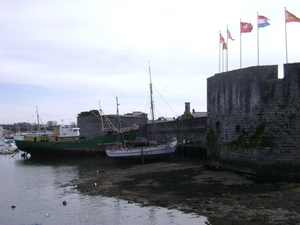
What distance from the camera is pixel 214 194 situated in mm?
13570

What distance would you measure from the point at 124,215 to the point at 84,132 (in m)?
41.6

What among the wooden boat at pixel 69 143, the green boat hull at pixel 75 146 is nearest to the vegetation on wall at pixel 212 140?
the wooden boat at pixel 69 143

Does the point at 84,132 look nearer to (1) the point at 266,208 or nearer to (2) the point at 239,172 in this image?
(2) the point at 239,172

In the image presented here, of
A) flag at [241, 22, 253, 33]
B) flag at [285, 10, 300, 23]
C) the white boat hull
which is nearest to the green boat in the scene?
the white boat hull

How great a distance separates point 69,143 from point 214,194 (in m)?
30.7

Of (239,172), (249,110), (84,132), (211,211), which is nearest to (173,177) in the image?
(239,172)

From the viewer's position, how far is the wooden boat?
40.3 m

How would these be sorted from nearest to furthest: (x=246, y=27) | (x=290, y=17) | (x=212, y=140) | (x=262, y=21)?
(x=290, y=17), (x=262, y=21), (x=246, y=27), (x=212, y=140)

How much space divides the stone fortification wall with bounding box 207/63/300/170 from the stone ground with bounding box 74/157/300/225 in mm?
1227

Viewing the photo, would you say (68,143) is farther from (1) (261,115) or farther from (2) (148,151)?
(1) (261,115)

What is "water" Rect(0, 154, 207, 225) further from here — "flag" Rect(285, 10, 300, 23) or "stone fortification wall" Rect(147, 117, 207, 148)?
"stone fortification wall" Rect(147, 117, 207, 148)

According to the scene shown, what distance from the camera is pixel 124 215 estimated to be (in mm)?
12312

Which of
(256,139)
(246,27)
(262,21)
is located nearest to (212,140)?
(256,139)

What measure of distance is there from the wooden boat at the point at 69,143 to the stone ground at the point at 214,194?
65.6 feet
